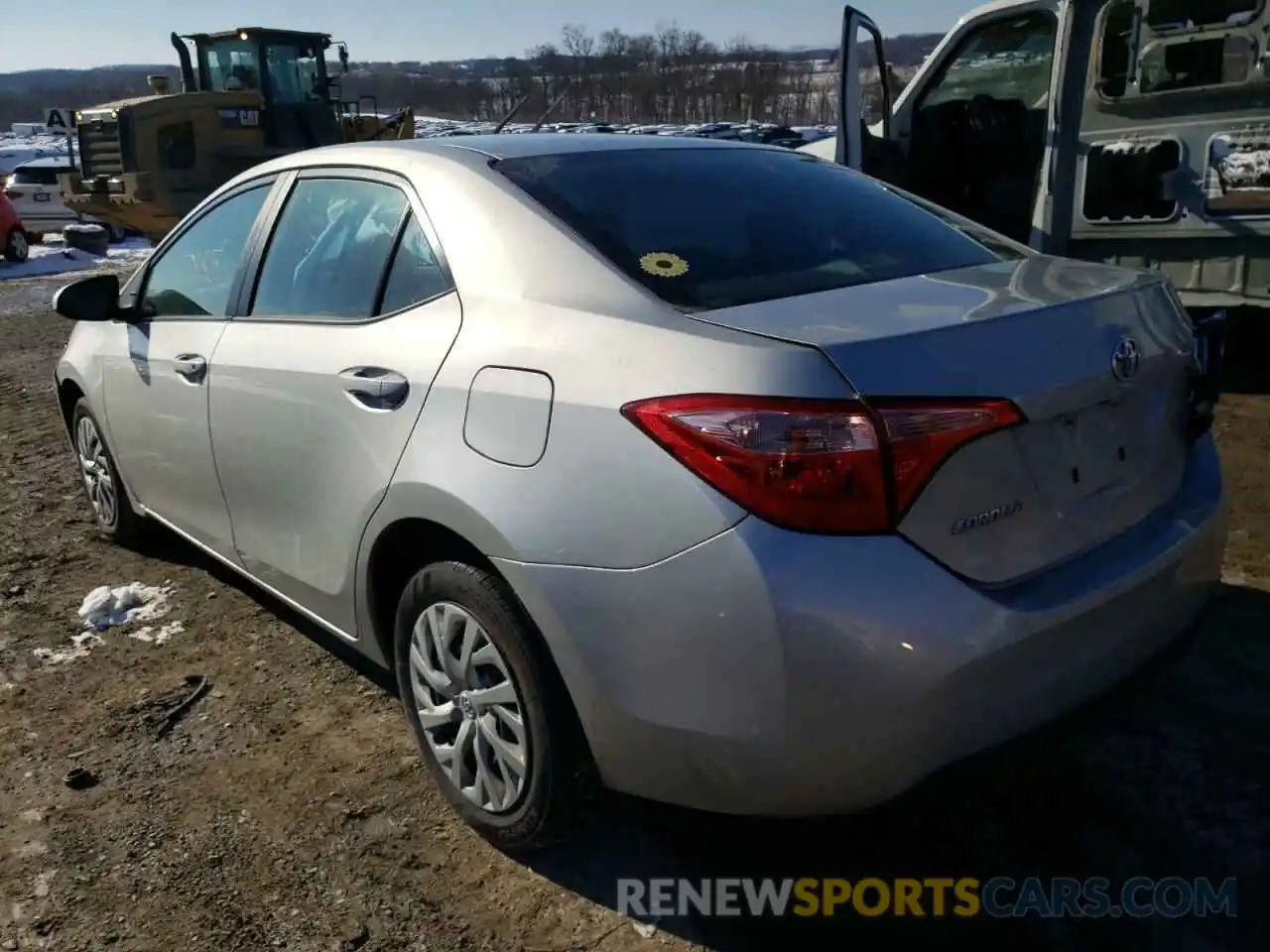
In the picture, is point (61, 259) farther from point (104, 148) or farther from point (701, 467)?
point (701, 467)

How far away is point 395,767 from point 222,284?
5.44 feet

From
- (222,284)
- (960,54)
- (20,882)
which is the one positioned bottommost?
(20,882)

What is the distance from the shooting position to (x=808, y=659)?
1873 mm

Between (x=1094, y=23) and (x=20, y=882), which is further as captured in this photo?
(x=1094, y=23)

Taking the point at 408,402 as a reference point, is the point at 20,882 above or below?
below

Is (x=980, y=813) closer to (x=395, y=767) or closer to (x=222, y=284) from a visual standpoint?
(x=395, y=767)

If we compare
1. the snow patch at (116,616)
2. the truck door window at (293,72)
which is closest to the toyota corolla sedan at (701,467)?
the snow patch at (116,616)

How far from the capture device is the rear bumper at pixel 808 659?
187 centimetres

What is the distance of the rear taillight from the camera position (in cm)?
189

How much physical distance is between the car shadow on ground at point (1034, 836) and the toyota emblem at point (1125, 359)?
632 millimetres

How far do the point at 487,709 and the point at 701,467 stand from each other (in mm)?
869

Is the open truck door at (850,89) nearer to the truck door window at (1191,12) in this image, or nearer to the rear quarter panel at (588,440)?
the truck door window at (1191,12)

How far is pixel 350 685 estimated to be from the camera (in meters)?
3.45

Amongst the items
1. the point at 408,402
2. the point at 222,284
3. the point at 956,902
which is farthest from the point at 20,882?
the point at 956,902
